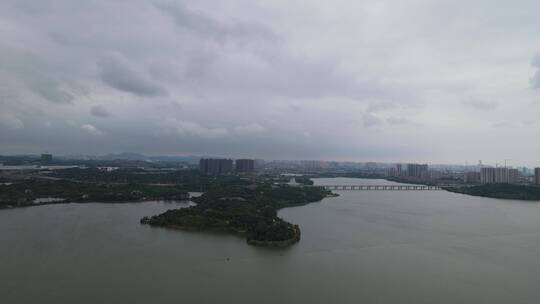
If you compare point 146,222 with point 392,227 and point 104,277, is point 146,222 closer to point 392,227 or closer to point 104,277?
point 104,277

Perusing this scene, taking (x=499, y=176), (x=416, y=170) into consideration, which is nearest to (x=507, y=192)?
(x=499, y=176)

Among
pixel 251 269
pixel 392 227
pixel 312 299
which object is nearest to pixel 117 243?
pixel 251 269

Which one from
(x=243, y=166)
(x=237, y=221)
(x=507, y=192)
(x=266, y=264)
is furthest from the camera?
(x=243, y=166)

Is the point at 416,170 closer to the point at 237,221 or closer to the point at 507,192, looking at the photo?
the point at 507,192

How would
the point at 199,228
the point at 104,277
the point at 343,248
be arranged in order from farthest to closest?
the point at 199,228 → the point at 343,248 → the point at 104,277

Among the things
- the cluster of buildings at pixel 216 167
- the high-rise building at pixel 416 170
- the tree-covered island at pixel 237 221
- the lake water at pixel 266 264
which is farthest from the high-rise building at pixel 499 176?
the tree-covered island at pixel 237 221

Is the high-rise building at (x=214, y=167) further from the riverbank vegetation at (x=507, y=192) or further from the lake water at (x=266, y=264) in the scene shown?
the lake water at (x=266, y=264)
